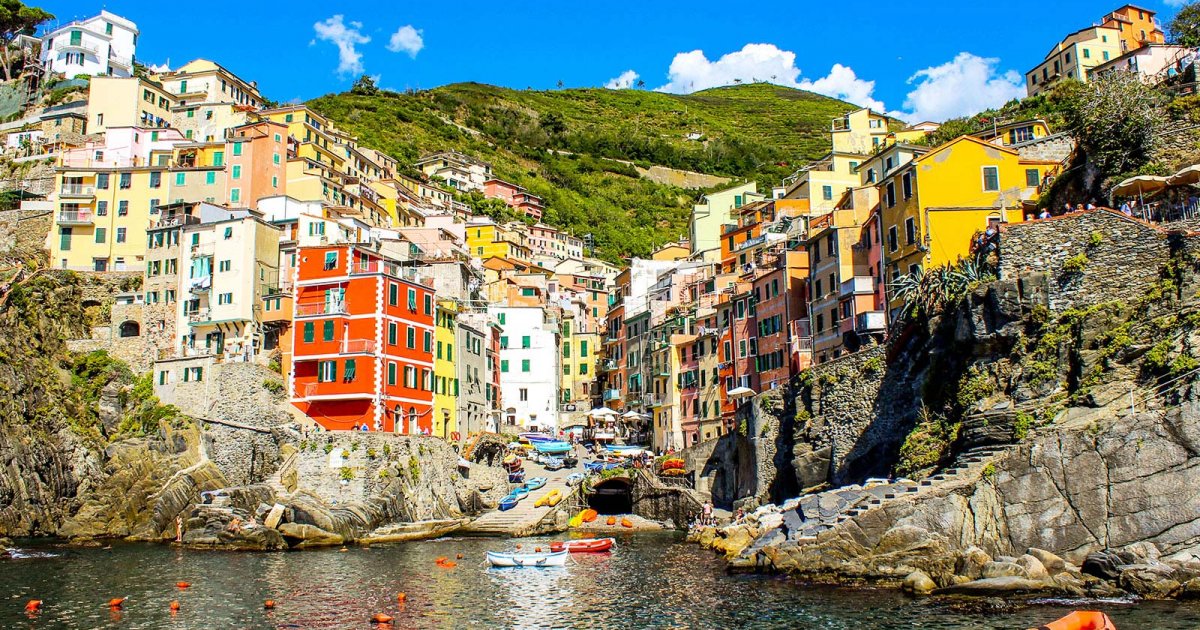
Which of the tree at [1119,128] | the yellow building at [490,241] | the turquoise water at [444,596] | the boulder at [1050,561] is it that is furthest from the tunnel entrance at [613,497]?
the yellow building at [490,241]

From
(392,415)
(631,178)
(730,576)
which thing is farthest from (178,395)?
(631,178)

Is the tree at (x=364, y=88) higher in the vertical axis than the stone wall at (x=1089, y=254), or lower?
higher

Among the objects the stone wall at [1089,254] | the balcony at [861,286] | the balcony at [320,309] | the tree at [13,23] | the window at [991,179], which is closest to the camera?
the stone wall at [1089,254]

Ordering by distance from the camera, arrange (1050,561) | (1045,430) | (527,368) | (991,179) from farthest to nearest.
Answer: (527,368)
(991,179)
(1045,430)
(1050,561)

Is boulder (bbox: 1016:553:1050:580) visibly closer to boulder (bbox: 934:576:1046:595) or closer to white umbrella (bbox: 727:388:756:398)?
boulder (bbox: 934:576:1046:595)

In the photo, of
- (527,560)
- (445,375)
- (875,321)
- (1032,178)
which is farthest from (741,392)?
(527,560)

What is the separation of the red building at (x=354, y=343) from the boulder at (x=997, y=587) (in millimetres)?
38895

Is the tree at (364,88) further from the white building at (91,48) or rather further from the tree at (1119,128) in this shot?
the tree at (1119,128)

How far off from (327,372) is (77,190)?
35.7 metres

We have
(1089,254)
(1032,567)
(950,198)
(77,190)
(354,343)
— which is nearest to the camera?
(1032,567)

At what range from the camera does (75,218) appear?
265 feet

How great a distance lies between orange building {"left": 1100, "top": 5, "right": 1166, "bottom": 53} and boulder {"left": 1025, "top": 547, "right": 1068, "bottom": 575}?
301 ft

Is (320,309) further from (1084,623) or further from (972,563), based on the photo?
(1084,623)

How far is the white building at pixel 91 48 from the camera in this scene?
4700 inches
